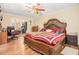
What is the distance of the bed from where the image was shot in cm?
204

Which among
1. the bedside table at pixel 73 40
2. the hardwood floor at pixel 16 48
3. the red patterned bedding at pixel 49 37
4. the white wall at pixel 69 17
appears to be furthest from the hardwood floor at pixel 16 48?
the bedside table at pixel 73 40

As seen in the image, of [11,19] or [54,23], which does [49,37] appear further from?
[11,19]

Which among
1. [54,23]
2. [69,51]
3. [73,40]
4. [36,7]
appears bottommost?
[69,51]

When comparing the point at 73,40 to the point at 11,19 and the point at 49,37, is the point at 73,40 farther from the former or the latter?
the point at 11,19

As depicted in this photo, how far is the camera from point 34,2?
2105 mm

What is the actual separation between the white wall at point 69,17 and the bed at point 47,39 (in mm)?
58

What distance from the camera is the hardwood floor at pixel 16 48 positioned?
6.77 feet

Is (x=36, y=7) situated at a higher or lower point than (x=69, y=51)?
higher

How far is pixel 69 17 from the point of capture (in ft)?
6.79

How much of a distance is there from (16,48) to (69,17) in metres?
0.84

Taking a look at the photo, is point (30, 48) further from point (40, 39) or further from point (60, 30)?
point (60, 30)

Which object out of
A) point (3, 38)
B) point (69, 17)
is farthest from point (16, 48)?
point (69, 17)
